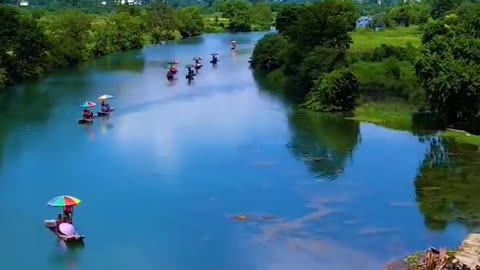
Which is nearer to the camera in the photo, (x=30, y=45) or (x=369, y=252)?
(x=369, y=252)

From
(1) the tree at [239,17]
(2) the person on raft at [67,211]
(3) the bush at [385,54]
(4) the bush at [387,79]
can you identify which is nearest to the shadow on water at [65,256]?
(2) the person on raft at [67,211]

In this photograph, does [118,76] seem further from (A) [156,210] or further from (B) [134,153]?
(A) [156,210]

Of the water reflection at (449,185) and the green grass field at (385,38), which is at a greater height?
the green grass field at (385,38)

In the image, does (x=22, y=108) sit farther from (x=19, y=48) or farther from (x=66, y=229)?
(x=66, y=229)

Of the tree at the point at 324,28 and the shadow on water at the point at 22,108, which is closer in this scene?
the shadow on water at the point at 22,108

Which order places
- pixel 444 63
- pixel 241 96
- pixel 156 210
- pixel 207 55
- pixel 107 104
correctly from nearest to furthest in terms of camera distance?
pixel 156 210 < pixel 444 63 < pixel 107 104 < pixel 241 96 < pixel 207 55

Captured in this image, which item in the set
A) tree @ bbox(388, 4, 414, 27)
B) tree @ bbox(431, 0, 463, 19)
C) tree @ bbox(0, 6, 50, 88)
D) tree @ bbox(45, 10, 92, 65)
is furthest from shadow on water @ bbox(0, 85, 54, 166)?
tree @ bbox(388, 4, 414, 27)

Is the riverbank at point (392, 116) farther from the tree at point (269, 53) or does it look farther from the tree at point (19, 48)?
the tree at point (19, 48)

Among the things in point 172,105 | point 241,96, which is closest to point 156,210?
point 172,105
